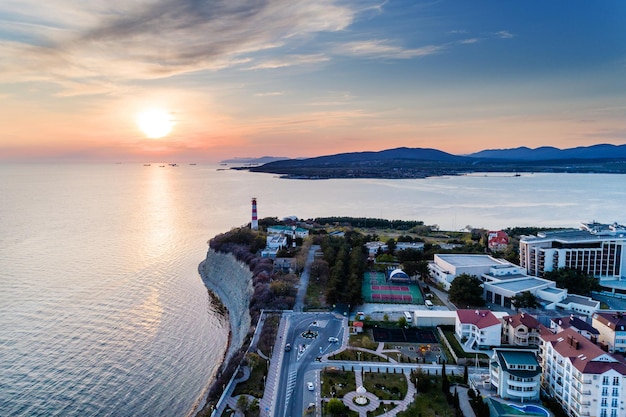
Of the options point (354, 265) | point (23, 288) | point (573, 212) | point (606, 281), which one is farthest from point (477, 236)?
point (23, 288)

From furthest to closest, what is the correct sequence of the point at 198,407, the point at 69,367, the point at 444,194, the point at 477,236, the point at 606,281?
the point at 444,194 → the point at 477,236 → the point at 606,281 → the point at 69,367 → the point at 198,407

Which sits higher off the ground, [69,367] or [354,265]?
[354,265]

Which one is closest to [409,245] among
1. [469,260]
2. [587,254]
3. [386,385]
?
[469,260]

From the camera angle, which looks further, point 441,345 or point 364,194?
point 364,194

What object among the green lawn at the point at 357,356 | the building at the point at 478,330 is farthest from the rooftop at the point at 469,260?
the green lawn at the point at 357,356

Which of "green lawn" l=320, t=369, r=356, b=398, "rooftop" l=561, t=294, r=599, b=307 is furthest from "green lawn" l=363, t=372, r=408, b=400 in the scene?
"rooftop" l=561, t=294, r=599, b=307

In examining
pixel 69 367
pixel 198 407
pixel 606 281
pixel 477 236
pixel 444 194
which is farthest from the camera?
pixel 444 194

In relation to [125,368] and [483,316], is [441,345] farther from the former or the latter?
[125,368]
